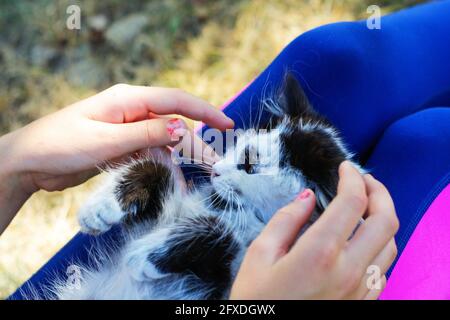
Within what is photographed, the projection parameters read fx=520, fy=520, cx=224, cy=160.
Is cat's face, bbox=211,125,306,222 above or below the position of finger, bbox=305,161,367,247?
below

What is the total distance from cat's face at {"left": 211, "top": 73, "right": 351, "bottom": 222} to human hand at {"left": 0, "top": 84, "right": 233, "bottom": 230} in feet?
0.36

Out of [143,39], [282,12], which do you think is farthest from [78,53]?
[282,12]

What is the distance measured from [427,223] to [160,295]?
53cm

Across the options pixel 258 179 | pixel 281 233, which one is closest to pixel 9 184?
pixel 258 179

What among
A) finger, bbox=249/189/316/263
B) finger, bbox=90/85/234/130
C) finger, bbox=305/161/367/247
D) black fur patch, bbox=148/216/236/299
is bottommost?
black fur patch, bbox=148/216/236/299

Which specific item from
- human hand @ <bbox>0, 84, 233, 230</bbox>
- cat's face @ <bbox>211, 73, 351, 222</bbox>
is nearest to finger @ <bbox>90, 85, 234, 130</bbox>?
human hand @ <bbox>0, 84, 233, 230</bbox>

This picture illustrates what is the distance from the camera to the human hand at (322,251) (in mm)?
704

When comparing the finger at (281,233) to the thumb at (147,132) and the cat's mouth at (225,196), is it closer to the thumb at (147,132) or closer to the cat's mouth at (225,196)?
the cat's mouth at (225,196)

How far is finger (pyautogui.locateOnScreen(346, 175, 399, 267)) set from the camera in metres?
0.73

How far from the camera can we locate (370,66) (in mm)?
1195

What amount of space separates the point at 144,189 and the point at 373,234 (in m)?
0.49

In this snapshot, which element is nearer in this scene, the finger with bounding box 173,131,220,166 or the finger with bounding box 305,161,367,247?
the finger with bounding box 305,161,367,247

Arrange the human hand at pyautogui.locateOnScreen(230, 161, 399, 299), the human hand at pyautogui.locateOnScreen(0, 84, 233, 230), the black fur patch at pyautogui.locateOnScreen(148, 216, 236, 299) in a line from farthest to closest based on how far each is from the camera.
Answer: the human hand at pyautogui.locateOnScreen(0, 84, 233, 230)
the black fur patch at pyautogui.locateOnScreen(148, 216, 236, 299)
the human hand at pyautogui.locateOnScreen(230, 161, 399, 299)

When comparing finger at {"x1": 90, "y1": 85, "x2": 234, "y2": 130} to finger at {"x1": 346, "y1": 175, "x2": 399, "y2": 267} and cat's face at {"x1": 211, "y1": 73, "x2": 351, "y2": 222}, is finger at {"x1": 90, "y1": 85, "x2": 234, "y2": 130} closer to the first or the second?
cat's face at {"x1": 211, "y1": 73, "x2": 351, "y2": 222}
